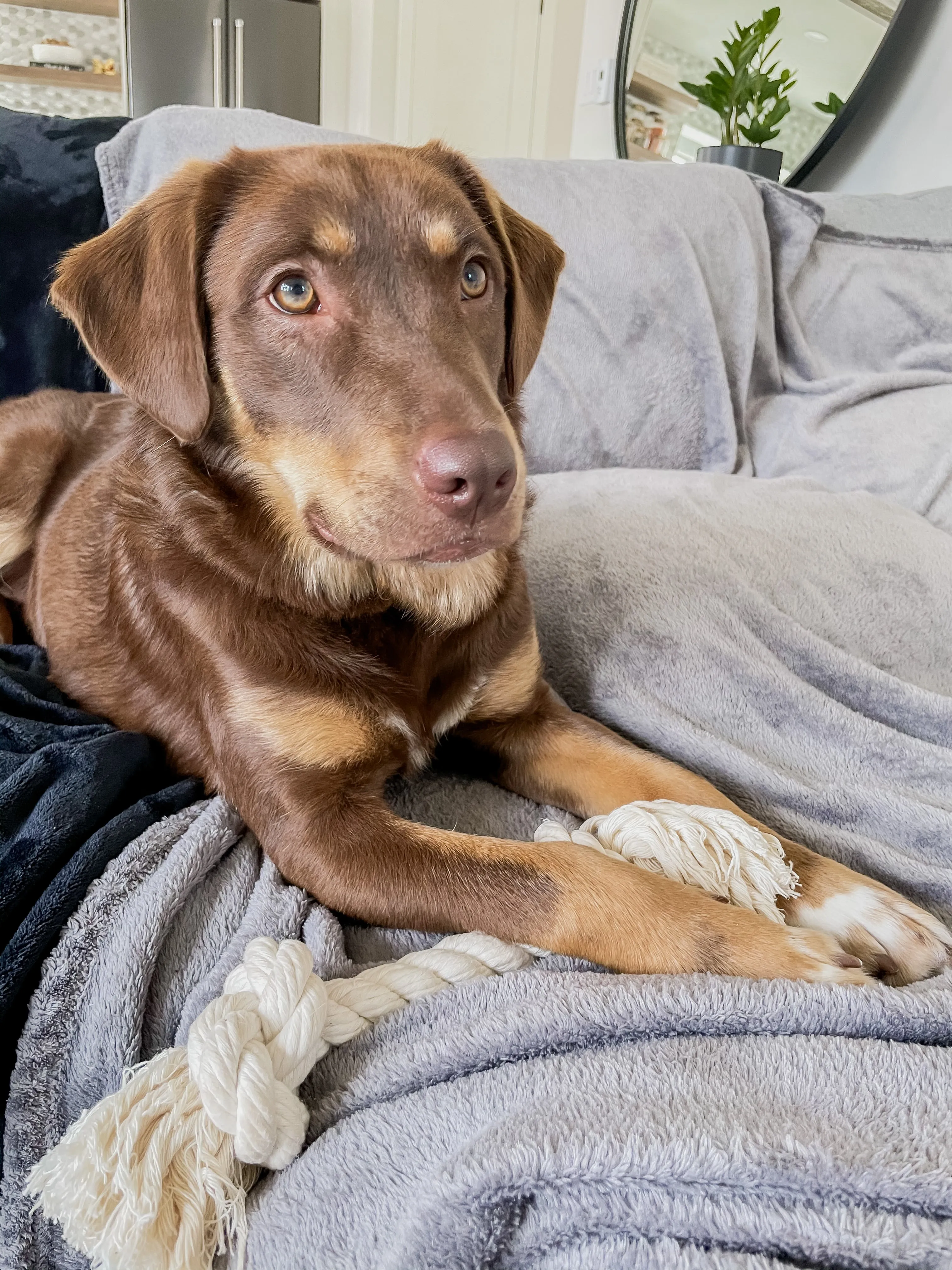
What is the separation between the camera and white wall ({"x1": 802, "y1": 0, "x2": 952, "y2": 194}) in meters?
3.22

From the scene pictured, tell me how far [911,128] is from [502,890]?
3.56m

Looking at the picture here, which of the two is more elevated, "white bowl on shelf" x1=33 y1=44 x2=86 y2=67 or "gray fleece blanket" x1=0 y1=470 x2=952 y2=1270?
"white bowl on shelf" x1=33 y1=44 x2=86 y2=67

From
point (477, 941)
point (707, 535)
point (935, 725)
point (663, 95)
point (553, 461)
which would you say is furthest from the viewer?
point (663, 95)

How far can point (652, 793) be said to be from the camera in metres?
1.44

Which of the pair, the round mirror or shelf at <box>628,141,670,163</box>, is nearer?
the round mirror

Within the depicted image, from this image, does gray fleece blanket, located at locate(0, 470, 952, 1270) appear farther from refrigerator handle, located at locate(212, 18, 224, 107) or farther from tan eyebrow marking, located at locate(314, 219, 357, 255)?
refrigerator handle, located at locate(212, 18, 224, 107)

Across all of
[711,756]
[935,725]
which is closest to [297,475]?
[711,756]

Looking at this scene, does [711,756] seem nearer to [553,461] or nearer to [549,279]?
[549,279]

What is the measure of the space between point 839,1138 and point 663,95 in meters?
4.33

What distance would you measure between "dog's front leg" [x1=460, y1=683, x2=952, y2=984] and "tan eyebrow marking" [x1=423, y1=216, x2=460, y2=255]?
0.77m

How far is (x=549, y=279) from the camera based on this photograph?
1658mm

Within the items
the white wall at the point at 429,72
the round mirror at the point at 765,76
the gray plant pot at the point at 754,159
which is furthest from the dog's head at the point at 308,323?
the white wall at the point at 429,72

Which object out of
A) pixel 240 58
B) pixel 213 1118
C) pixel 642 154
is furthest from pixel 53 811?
pixel 240 58

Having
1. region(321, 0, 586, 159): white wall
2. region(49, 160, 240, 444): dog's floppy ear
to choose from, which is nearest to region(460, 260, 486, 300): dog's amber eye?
region(49, 160, 240, 444): dog's floppy ear
